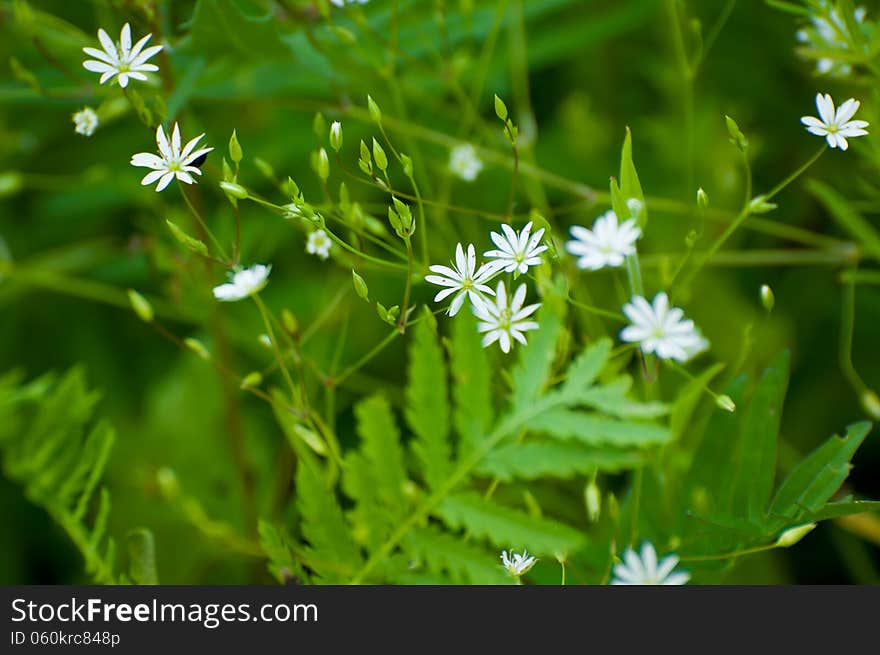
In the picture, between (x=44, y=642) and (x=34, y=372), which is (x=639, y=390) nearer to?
(x=44, y=642)

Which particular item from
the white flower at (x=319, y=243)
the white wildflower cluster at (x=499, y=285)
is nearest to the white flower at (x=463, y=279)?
the white wildflower cluster at (x=499, y=285)

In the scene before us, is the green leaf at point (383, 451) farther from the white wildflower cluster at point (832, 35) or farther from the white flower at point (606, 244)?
the white wildflower cluster at point (832, 35)

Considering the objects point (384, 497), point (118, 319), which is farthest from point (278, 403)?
point (118, 319)

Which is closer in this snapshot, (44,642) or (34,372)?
(44,642)

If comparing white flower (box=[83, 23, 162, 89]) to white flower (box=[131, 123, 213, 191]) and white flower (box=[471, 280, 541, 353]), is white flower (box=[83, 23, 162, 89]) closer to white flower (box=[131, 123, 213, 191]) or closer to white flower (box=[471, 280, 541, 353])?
white flower (box=[131, 123, 213, 191])

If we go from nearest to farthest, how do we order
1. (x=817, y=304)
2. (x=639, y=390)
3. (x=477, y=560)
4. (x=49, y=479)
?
(x=477, y=560)
(x=49, y=479)
(x=639, y=390)
(x=817, y=304)

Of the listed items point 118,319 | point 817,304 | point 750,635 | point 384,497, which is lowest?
point 750,635
